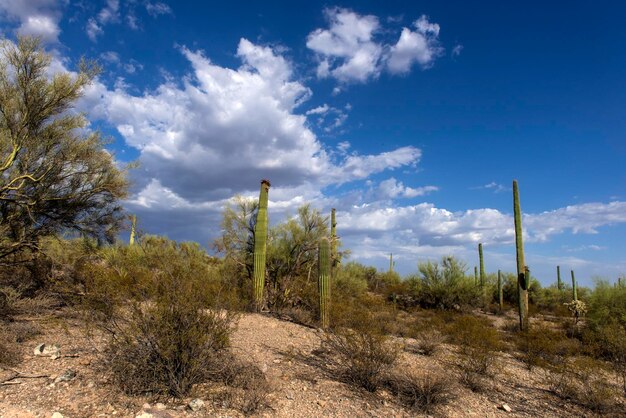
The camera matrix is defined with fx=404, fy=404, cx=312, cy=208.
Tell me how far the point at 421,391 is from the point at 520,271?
1007 cm

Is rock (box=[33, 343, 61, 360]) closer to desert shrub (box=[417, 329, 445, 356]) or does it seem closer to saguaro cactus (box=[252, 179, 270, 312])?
saguaro cactus (box=[252, 179, 270, 312])

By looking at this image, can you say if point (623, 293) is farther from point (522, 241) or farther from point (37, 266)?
point (37, 266)

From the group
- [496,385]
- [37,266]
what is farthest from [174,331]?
[37,266]

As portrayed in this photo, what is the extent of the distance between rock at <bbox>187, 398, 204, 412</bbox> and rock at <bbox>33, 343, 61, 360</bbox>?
297 cm

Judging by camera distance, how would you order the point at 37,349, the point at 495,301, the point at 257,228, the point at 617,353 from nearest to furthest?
the point at 37,349 → the point at 617,353 → the point at 257,228 → the point at 495,301

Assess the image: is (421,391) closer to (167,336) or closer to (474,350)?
(474,350)

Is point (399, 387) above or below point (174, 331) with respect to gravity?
below

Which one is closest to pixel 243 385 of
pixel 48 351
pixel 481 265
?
pixel 48 351

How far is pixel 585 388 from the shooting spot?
6.97m

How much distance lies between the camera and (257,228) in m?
13.6

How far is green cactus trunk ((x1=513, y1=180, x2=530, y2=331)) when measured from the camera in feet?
46.0

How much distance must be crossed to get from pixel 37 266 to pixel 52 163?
2710mm

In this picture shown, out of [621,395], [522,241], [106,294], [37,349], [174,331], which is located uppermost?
[522,241]

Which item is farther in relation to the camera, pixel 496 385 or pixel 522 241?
pixel 522 241
